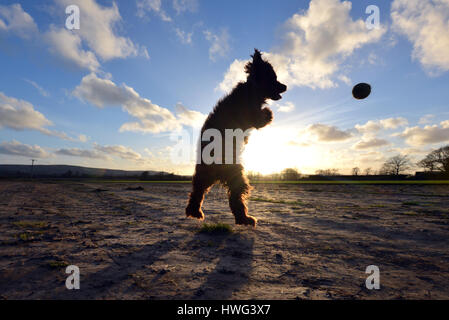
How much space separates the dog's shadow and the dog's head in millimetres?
2935

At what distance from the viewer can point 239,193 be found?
4270 millimetres

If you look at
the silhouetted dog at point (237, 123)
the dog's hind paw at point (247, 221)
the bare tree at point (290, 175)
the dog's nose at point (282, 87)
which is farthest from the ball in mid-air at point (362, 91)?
the bare tree at point (290, 175)

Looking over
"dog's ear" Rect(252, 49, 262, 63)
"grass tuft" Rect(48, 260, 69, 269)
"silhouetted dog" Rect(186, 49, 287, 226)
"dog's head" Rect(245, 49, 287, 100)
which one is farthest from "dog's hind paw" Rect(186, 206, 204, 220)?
"dog's ear" Rect(252, 49, 262, 63)

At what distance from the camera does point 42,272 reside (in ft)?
6.45

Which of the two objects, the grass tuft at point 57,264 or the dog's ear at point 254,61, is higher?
the dog's ear at point 254,61

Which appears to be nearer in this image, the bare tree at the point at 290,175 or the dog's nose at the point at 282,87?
the dog's nose at the point at 282,87

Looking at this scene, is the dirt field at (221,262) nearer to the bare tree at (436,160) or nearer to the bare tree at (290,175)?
the bare tree at (290,175)

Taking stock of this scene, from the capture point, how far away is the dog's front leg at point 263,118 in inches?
174

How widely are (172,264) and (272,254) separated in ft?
3.83

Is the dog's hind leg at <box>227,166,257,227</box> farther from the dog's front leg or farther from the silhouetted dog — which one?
the dog's front leg

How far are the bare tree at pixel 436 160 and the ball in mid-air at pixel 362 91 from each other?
61.1 meters
